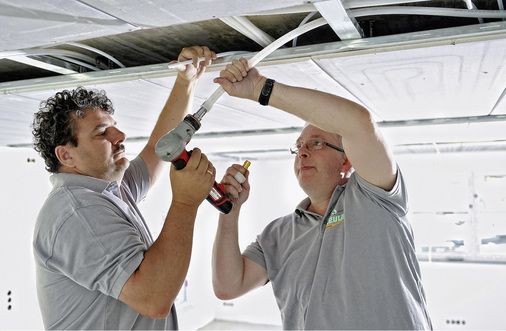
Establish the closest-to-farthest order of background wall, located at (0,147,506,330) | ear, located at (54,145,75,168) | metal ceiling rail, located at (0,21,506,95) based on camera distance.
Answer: metal ceiling rail, located at (0,21,506,95) < ear, located at (54,145,75,168) < background wall, located at (0,147,506,330)

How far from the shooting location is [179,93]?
1636mm

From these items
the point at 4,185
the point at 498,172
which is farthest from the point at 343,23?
the point at 498,172

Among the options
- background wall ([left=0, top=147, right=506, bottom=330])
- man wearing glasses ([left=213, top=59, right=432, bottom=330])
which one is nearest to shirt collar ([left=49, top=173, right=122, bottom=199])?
man wearing glasses ([left=213, top=59, right=432, bottom=330])

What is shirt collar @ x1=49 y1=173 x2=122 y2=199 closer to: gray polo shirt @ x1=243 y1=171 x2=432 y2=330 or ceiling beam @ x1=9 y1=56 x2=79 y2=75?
ceiling beam @ x1=9 y1=56 x2=79 y2=75

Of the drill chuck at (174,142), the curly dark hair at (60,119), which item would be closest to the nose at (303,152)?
the drill chuck at (174,142)

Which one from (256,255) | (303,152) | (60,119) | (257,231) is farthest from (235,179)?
(257,231)

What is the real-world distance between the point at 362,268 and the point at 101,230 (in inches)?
31.4

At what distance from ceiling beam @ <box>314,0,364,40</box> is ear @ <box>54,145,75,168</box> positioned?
37.4 inches

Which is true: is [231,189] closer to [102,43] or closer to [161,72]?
[161,72]

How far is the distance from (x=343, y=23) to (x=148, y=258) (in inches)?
31.7

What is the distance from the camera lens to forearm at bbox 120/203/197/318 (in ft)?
3.95

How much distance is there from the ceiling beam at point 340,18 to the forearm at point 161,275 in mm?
674

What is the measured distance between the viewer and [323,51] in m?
1.29

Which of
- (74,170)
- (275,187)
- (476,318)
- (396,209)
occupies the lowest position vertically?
(476,318)
